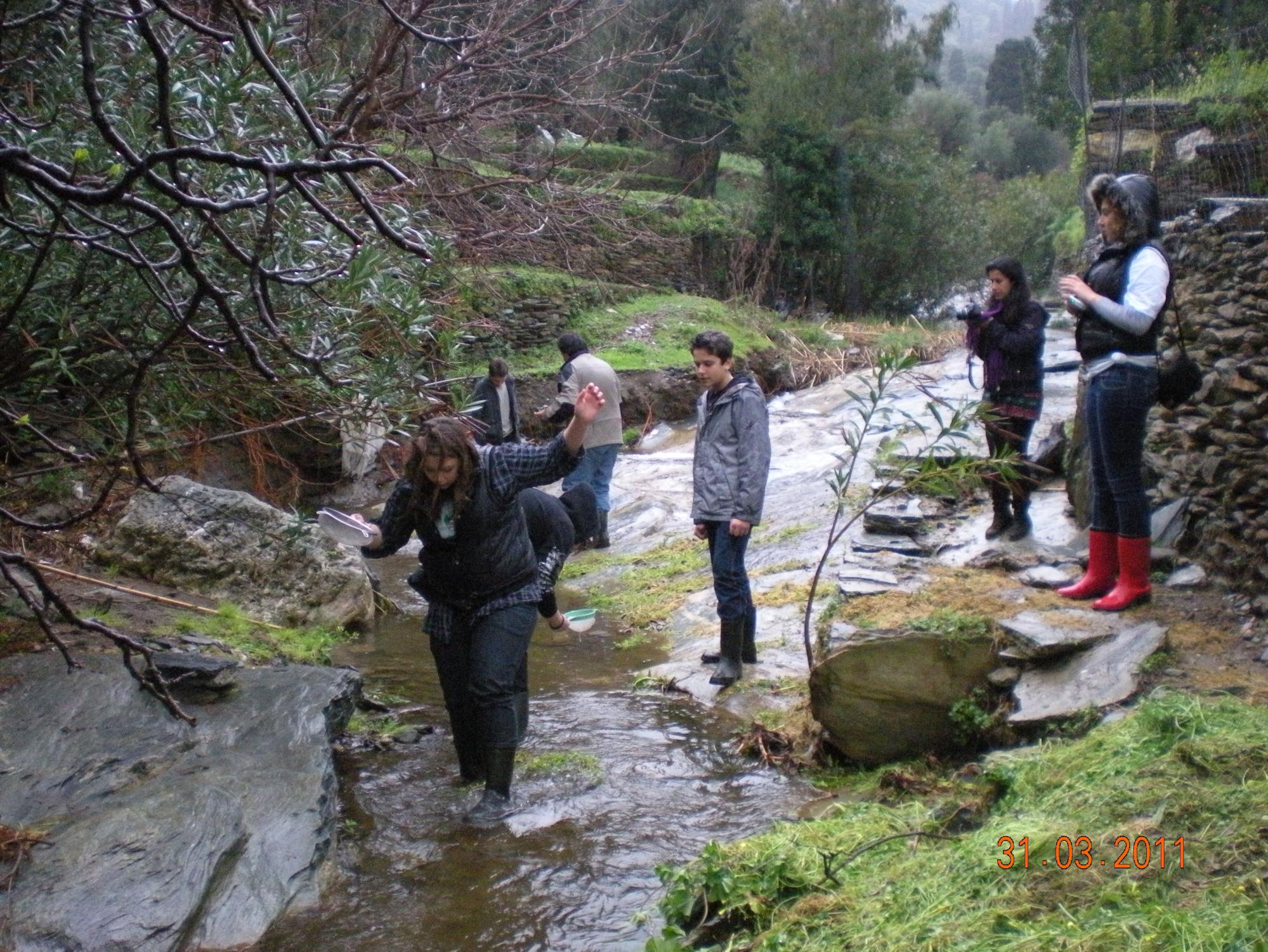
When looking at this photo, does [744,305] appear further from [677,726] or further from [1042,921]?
[1042,921]

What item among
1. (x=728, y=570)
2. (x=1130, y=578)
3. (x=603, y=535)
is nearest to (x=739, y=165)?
(x=603, y=535)

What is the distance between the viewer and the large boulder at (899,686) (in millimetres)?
4926

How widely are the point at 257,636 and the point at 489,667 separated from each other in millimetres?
2781

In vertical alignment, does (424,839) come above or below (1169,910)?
below

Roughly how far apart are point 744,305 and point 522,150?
11794 mm

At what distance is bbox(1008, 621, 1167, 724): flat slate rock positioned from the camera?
167 inches

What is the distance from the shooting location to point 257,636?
6.86 metres

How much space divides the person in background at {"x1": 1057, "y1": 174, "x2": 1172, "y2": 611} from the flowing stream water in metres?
1.35

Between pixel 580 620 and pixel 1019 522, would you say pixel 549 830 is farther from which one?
pixel 1019 522

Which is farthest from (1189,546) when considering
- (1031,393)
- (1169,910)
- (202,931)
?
(202,931)

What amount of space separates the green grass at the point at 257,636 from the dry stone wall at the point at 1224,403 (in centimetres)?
503

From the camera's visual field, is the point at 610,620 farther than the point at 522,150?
No

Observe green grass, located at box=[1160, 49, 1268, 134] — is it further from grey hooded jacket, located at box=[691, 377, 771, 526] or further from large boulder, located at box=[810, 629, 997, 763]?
large boulder, located at box=[810, 629, 997, 763]

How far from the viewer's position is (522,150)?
35.4 ft
